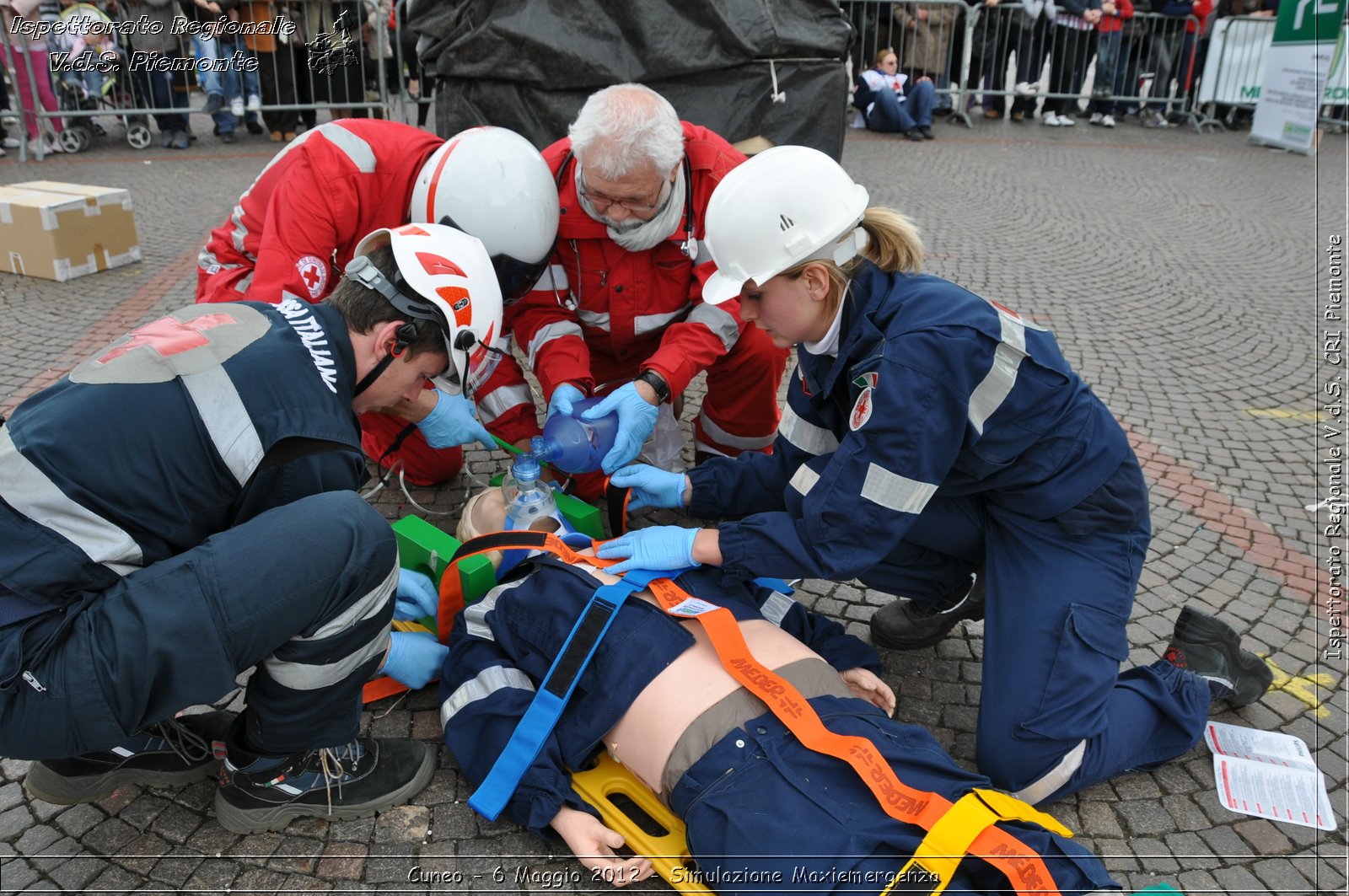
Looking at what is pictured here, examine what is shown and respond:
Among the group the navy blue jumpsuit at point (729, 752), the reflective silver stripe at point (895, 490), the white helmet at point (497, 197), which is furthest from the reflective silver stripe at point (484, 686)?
the white helmet at point (497, 197)

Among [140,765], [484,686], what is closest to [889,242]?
[484,686]

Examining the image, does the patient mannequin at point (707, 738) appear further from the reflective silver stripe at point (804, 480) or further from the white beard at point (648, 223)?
the white beard at point (648, 223)

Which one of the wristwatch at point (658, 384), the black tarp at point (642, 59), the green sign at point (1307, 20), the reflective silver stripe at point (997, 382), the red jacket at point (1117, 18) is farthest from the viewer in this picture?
the red jacket at point (1117, 18)

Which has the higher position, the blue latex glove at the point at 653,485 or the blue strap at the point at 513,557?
the blue latex glove at the point at 653,485

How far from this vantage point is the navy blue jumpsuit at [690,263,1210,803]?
2473mm

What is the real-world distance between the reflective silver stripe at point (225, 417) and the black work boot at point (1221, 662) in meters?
2.68

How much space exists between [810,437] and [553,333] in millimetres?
1307

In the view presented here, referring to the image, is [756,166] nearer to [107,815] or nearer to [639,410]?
[639,410]

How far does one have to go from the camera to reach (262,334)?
222 cm

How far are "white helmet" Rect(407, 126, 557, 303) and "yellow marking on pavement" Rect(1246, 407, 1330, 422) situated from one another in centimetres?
375

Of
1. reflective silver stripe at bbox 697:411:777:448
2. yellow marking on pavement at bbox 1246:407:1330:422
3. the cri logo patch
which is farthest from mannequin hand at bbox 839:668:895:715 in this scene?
yellow marking on pavement at bbox 1246:407:1330:422

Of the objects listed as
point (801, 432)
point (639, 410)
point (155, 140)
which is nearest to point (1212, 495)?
point (801, 432)

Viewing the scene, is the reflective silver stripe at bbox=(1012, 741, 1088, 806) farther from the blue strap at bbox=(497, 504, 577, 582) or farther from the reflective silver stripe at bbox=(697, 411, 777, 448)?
the reflective silver stripe at bbox=(697, 411, 777, 448)

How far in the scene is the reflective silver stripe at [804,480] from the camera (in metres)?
2.72
